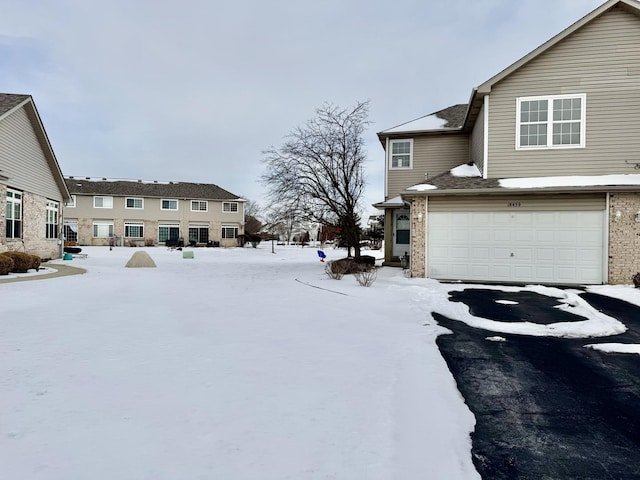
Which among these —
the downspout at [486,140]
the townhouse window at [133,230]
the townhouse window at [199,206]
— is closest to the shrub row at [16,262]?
the downspout at [486,140]

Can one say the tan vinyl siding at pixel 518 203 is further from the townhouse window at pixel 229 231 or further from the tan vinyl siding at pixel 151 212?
the tan vinyl siding at pixel 151 212

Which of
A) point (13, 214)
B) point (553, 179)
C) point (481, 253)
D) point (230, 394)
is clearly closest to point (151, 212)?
point (13, 214)

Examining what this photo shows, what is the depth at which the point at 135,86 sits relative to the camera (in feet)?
84.8

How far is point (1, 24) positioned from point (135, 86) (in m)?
12.4

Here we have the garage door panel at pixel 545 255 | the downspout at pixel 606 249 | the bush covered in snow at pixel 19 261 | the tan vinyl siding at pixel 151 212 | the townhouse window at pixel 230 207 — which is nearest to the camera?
the downspout at pixel 606 249

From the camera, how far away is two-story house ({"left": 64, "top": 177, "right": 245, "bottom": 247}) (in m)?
40.6

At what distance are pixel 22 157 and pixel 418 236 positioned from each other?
18456 millimetres

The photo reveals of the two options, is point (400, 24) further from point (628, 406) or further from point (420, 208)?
point (628, 406)

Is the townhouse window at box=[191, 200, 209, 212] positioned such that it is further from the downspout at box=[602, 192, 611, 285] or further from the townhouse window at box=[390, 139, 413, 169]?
the downspout at box=[602, 192, 611, 285]

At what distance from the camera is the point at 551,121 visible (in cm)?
1278

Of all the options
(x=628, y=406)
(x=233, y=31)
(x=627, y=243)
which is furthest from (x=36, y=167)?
(x=627, y=243)

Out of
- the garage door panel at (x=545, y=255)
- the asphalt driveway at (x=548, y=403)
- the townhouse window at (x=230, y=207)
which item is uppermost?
the townhouse window at (x=230, y=207)

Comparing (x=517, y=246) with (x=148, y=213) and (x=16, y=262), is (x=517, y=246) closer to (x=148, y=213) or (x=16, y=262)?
(x=16, y=262)

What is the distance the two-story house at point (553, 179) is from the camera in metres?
12.0
